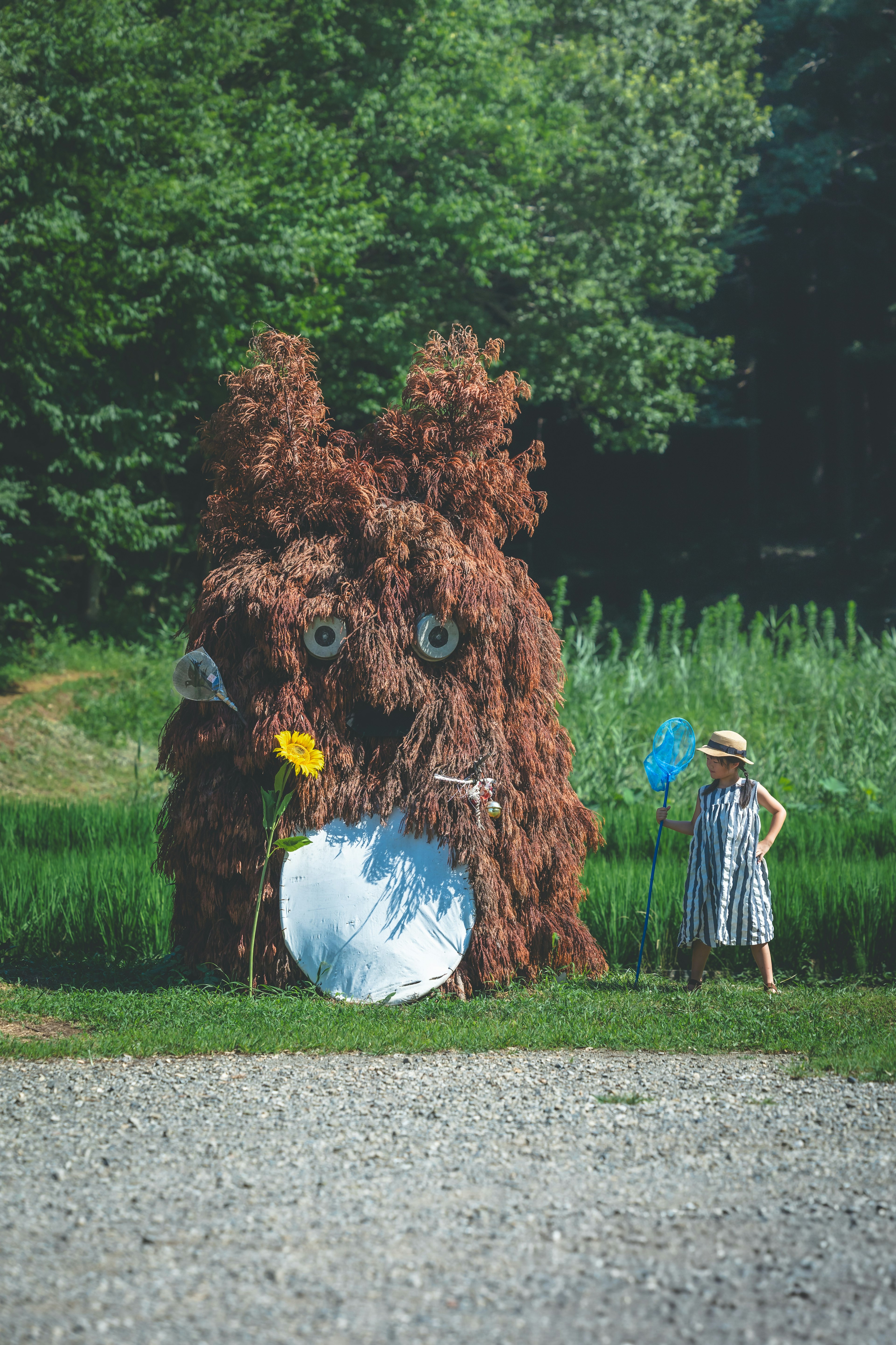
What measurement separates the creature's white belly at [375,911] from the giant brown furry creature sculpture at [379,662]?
8cm

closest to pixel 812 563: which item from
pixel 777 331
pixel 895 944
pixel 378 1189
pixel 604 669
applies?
pixel 777 331

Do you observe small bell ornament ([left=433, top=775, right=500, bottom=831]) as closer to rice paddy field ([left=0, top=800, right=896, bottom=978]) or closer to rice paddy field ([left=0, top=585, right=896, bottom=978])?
rice paddy field ([left=0, top=585, right=896, bottom=978])

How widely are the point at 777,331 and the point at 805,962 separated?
915 inches

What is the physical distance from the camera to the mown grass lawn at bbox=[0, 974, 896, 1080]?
464 cm

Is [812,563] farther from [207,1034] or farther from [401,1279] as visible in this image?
[401,1279]

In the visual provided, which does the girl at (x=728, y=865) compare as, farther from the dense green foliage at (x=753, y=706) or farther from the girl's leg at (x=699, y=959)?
the dense green foliage at (x=753, y=706)

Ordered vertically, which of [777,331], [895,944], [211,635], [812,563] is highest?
[777,331]

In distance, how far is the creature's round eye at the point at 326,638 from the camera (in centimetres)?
536

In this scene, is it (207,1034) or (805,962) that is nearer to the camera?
(207,1034)

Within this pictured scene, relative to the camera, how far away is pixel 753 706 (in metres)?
11.6

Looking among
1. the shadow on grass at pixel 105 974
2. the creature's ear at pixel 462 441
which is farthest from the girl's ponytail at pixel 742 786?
the shadow on grass at pixel 105 974

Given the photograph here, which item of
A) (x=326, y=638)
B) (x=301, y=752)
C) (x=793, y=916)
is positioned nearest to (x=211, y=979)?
(x=301, y=752)

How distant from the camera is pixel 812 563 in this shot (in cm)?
2584

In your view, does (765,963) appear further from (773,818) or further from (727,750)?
(727,750)
